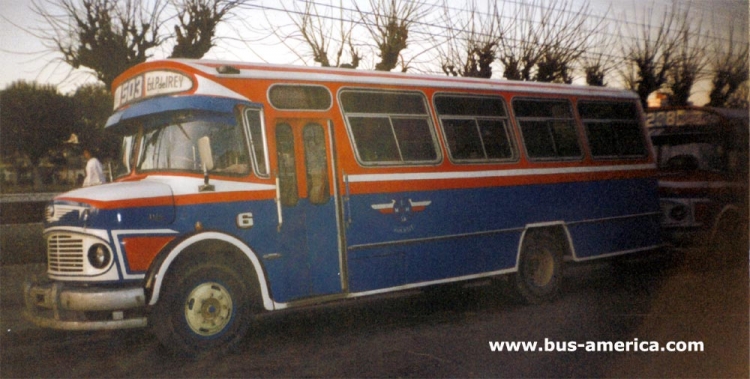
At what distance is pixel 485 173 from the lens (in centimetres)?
931

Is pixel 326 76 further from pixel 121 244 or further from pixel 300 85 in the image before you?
pixel 121 244

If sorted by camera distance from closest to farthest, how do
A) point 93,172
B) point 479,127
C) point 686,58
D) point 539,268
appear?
point 479,127 → point 539,268 → point 93,172 → point 686,58

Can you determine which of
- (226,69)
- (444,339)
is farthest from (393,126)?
(444,339)

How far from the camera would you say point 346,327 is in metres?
8.35

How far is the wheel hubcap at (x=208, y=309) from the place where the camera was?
6.78m

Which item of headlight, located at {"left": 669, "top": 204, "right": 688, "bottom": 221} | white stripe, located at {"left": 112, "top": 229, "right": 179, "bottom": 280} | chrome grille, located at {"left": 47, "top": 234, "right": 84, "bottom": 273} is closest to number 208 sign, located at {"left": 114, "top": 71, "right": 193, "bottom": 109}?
white stripe, located at {"left": 112, "top": 229, "right": 179, "bottom": 280}

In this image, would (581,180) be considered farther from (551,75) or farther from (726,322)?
(551,75)

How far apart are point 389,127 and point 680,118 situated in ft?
23.7

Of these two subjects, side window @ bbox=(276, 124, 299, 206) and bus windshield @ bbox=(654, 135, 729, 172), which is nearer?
side window @ bbox=(276, 124, 299, 206)

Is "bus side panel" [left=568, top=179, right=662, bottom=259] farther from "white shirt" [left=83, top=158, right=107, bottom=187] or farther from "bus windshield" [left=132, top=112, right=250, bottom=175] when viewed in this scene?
"white shirt" [left=83, top=158, right=107, bottom=187]

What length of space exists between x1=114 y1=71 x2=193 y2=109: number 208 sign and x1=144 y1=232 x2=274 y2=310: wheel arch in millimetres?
1458

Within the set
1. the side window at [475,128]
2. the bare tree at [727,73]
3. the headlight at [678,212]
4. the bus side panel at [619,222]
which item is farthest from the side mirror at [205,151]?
the bare tree at [727,73]

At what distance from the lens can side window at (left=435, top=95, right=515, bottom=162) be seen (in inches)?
357

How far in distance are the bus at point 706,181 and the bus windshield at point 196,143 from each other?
7864mm
